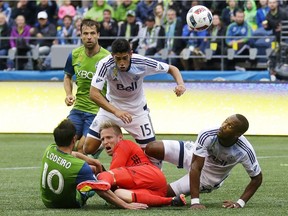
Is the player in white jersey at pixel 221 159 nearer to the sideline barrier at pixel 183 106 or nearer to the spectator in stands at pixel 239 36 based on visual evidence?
the sideline barrier at pixel 183 106

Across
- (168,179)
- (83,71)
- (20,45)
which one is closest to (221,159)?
(168,179)

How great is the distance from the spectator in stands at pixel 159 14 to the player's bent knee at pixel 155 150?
13802mm

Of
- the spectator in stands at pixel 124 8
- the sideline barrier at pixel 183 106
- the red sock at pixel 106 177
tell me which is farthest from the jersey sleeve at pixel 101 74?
the spectator in stands at pixel 124 8

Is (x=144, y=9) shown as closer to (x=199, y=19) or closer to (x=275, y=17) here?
(x=275, y=17)

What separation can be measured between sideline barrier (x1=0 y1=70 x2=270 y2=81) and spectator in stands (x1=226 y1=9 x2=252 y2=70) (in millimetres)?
993

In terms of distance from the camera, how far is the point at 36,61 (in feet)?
80.0

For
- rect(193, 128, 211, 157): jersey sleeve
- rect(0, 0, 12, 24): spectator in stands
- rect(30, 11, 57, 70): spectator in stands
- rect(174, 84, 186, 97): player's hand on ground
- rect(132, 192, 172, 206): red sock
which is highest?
rect(174, 84, 186, 97): player's hand on ground

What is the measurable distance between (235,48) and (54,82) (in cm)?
453

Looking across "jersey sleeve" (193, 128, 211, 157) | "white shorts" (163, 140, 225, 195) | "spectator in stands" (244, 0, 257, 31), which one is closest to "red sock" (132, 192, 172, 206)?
"white shorts" (163, 140, 225, 195)

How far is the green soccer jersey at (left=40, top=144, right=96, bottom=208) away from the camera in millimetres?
9609

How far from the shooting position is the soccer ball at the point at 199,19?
46.8ft

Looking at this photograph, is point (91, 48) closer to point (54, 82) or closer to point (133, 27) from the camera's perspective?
point (54, 82)

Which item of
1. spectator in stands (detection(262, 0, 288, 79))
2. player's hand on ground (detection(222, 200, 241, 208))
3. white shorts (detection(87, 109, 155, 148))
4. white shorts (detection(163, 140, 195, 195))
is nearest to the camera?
player's hand on ground (detection(222, 200, 241, 208))

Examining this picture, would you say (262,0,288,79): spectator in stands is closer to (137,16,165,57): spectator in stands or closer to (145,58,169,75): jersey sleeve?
(137,16,165,57): spectator in stands
